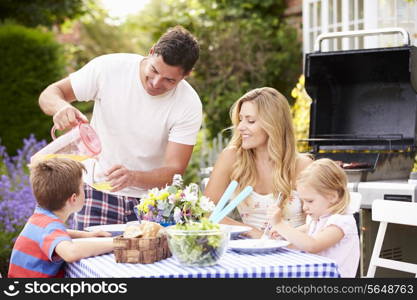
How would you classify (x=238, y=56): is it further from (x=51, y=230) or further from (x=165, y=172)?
(x=51, y=230)

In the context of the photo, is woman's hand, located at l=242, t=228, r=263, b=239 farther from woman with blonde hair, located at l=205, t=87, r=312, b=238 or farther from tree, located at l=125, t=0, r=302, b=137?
tree, located at l=125, t=0, r=302, b=137

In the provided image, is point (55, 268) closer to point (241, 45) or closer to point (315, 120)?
point (315, 120)

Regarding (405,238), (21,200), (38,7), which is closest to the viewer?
(405,238)

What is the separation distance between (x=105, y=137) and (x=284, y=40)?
6167 millimetres

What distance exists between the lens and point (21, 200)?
17.3ft

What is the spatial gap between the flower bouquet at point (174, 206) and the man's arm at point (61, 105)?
0.46 m

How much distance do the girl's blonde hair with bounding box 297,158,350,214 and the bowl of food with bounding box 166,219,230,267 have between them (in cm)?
64

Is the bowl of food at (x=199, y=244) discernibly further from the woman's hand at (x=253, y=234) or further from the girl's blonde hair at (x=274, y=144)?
the girl's blonde hair at (x=274, y=144)

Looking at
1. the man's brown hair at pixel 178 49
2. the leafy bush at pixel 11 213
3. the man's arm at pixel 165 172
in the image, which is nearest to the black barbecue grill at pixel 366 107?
the man's arm at pixel 165 172

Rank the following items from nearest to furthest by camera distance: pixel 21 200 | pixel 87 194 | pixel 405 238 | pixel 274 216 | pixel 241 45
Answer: pixel 274 216, pixel 87 194, pixel 405 238, pixel 21 200, pixel 241 45

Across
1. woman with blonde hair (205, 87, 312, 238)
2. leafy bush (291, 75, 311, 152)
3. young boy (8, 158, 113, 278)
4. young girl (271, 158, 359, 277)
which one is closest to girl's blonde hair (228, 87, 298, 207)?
woman with blonde hair (205, 87, 312, 238)

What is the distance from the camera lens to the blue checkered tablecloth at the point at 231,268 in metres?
2.03

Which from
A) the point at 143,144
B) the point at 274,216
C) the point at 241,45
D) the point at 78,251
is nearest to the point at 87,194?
the point at 143,144

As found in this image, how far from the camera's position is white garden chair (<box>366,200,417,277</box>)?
2984mm
